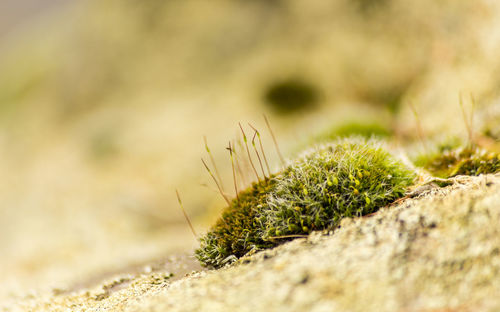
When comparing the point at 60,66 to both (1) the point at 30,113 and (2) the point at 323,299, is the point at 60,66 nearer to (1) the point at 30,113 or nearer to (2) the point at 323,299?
(1) the point at 30,113

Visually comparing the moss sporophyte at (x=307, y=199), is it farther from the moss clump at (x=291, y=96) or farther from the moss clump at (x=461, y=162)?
the moss clump at (x=291, y=96)

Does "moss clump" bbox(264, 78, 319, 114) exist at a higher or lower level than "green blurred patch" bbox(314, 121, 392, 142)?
higher

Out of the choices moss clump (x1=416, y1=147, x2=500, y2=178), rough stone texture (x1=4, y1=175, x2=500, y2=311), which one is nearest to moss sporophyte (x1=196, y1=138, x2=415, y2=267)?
rough stone texture (x1=4, y1=175, x2=500, y2=311)

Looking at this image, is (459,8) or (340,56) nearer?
(459,8)

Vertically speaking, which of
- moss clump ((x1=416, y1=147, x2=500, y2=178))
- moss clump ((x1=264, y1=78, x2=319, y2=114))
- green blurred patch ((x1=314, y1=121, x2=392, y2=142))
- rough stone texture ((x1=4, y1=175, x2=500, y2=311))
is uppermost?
moss clump ((x1=264, y1=78, x2=319, y2=114))

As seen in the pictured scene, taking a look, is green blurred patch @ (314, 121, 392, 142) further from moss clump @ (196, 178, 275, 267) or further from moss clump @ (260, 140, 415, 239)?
moss clump @ (196, 178, 275, 267)

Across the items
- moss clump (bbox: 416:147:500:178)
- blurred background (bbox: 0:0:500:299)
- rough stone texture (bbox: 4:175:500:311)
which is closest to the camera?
rough stone texture (bbox: 4:175:500:311)

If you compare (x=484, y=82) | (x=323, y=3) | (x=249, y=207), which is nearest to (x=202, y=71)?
(x=323, y=3)
